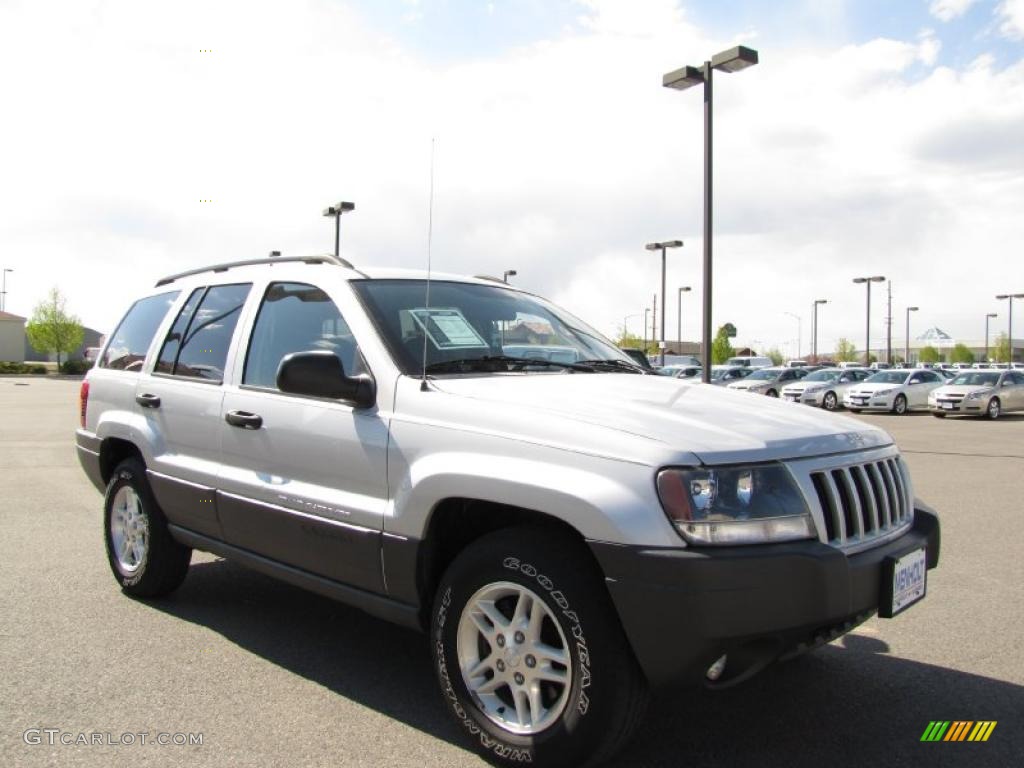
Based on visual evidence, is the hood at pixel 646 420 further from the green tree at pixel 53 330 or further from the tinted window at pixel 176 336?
the green tree at pixel 53 330

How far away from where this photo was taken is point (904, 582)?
10.0ft

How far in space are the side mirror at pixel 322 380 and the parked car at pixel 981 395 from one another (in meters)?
24.7

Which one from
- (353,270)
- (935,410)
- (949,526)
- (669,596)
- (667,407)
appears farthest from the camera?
(935,410)

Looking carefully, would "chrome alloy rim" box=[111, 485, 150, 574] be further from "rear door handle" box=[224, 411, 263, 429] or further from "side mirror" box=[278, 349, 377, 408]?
"side mirror" box=[278, 349, 377, 408]

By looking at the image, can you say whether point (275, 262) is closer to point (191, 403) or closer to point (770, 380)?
point (191, 403)

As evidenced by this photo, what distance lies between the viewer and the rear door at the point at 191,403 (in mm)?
4289

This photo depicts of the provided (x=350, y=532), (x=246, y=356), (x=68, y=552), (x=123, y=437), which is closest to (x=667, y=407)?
(x=350, y=532)

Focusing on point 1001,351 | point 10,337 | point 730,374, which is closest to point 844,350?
point 1001,351

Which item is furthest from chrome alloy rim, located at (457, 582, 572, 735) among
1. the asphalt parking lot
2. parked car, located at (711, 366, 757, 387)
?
parked car, located at (711, 366, 757, 387)

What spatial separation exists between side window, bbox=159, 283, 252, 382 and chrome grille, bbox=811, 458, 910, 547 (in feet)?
9.42

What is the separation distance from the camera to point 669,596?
8.50 ft

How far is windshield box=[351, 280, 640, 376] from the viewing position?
11.9ft

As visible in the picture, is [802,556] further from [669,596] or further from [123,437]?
[123,437]

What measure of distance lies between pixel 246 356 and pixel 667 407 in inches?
83.2
